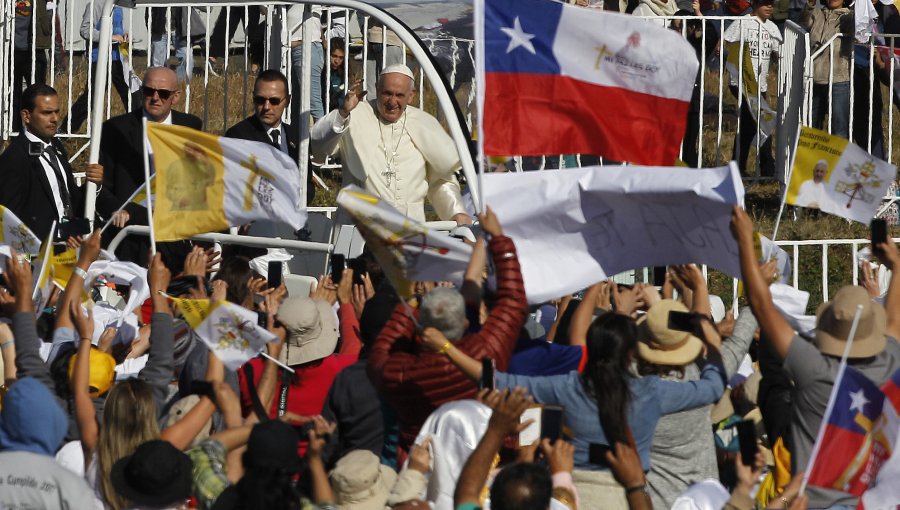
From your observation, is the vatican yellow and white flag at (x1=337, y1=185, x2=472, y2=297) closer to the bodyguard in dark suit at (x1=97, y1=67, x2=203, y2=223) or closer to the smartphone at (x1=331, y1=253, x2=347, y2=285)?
the smartphone at (x1=331, y1=253, x2=347, y2=285)

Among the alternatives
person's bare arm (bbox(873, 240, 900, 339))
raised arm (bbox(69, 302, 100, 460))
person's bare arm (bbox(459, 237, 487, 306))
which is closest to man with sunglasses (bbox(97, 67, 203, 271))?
raised arm (bbox(69, 302, 100, 460))

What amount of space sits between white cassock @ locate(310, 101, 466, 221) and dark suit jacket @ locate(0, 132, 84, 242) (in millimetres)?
1582

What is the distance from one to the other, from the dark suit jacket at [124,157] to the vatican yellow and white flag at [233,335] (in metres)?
3.42

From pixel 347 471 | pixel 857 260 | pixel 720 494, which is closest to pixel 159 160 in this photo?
pixel 347 471

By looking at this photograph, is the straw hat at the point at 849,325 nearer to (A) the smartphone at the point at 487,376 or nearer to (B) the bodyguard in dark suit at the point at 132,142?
(A) the smartphone at the point at 487,376

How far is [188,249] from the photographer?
1027 cm

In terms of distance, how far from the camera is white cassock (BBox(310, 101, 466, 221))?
10141mm

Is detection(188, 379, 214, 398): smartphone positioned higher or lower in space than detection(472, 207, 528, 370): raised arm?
lower

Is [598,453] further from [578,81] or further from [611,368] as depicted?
[578,81]

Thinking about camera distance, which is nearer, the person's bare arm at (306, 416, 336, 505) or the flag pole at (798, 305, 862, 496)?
the flag pole at (798, 305, 862, 496)

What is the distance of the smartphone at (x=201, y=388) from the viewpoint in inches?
263

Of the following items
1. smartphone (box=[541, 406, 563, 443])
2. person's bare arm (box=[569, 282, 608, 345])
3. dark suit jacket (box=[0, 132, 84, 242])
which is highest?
smartphone (box=[541, 406, 563, 443])

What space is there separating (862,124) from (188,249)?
228 inches

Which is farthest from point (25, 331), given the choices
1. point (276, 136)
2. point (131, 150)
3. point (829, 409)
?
point (276, 136)
